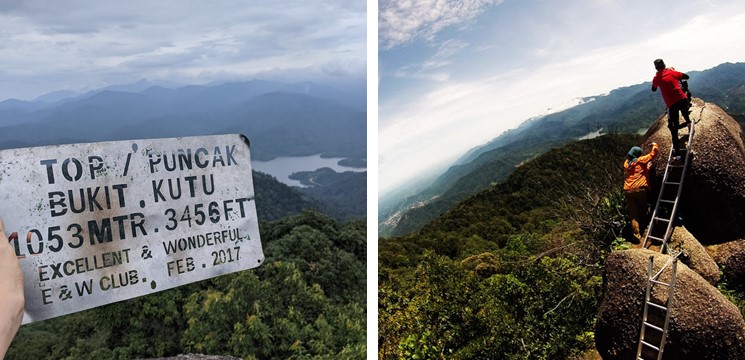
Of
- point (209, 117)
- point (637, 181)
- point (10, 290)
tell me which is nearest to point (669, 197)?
point (637, 181)

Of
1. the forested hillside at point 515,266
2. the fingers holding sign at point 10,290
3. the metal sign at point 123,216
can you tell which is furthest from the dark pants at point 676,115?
the fingers holding sign at point 10,290

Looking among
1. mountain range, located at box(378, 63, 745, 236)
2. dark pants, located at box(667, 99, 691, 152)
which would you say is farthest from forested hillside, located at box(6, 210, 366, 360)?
dark pants, located at box(667, 99, 691, 152)

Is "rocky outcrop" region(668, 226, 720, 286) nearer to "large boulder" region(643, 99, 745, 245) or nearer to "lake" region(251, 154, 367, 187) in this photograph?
"large boulder" region(643, 99, 745, 245)

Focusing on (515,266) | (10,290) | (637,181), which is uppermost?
(10,290)

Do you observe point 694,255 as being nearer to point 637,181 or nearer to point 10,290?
point 637,181

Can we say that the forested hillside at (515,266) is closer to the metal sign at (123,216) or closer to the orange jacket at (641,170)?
the orange jacket at (641,170)

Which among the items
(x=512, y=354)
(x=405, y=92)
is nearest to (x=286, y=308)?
(x=405, y=92)
